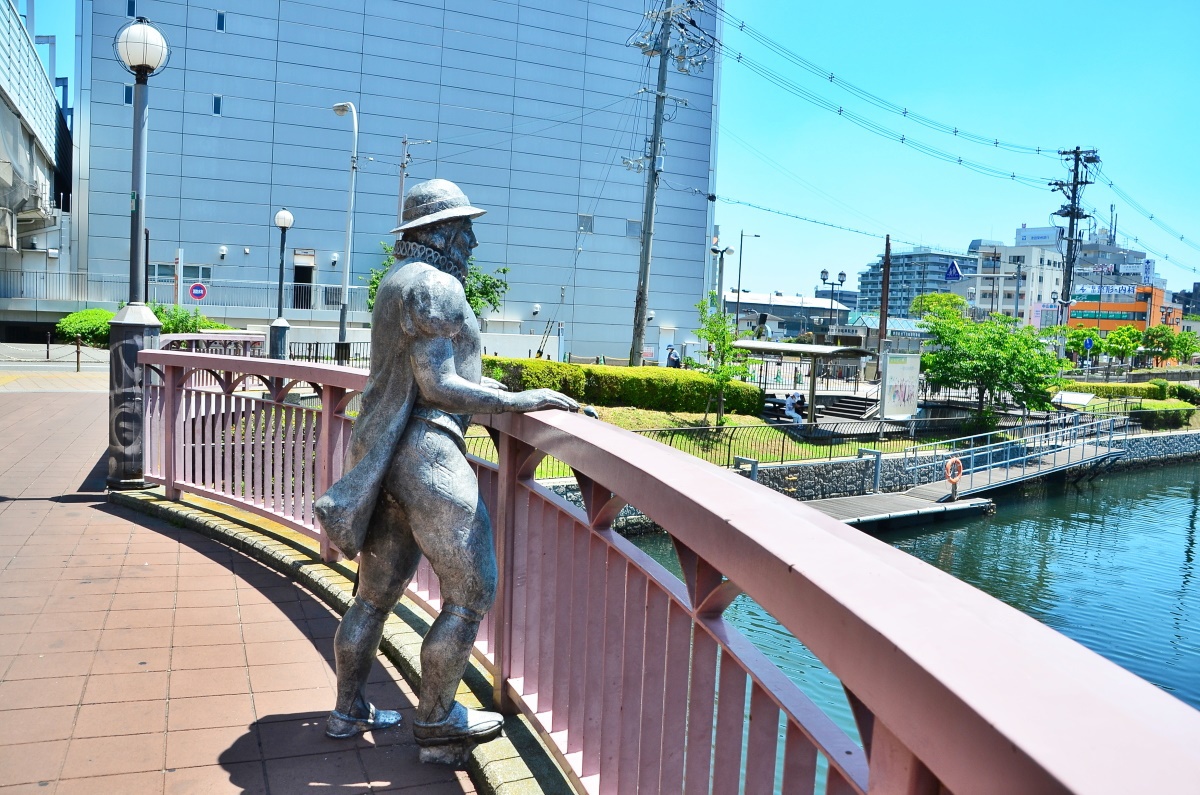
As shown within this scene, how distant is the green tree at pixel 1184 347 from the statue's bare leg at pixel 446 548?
79373mm

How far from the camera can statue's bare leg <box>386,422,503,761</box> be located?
9.52ft

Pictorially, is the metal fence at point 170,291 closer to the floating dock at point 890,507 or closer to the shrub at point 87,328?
the shrub at point 87,328

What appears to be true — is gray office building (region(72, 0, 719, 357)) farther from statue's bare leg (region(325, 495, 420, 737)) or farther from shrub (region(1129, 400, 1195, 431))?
statue's bare leg (region(325, 495, 420, 737))

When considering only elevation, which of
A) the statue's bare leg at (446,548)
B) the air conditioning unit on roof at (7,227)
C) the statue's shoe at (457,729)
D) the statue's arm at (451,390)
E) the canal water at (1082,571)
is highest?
the air conditioning unit on roof at (7,227)

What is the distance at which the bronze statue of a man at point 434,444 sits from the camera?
2.88 meters

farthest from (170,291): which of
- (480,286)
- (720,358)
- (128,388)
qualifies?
(128,388)

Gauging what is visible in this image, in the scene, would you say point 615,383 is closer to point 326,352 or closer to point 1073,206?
point 326,352

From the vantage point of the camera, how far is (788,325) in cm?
14325

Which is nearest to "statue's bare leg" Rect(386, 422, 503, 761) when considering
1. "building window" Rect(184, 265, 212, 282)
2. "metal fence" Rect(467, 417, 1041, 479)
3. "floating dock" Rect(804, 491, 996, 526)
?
"metal fence" Rect(467, 417, 1041, 479)

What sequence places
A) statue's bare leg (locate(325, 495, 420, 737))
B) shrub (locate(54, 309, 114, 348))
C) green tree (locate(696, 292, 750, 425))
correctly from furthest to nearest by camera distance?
shrub (locate(54, 309, 114, 348))
green tree (locate(696, 292, 750, 425))
statue's bare leg (locate(325, 495, 420, 737))

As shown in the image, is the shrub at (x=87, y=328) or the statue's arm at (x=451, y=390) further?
the shrub at (x=87, y=328)

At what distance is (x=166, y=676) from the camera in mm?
3809

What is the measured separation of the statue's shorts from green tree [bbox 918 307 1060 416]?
30633 millimetres

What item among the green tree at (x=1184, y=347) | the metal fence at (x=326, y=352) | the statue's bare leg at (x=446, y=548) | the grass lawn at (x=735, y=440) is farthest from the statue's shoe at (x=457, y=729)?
the green tree at (x=1184, y=347)
